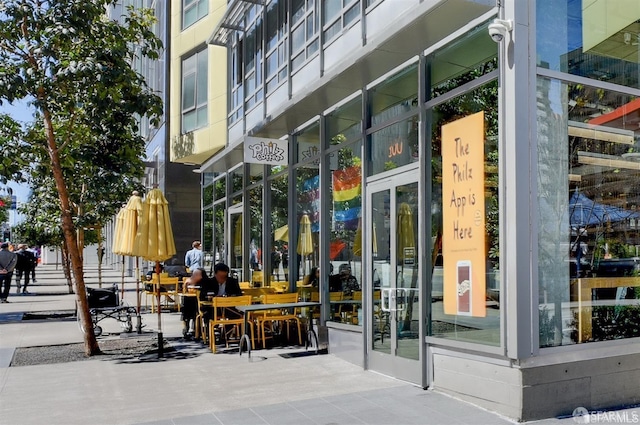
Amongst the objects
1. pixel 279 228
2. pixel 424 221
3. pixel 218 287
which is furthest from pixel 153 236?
pixel 424 221

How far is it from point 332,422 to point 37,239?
3115 cm

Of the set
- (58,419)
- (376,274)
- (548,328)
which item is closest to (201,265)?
(376,274)

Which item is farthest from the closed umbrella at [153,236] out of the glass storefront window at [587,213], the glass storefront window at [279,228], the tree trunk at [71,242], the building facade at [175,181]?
the building facade at [175,181]

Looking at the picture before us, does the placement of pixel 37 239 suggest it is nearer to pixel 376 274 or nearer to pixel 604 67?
pixel 376 274

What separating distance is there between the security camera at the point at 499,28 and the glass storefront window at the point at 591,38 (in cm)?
40

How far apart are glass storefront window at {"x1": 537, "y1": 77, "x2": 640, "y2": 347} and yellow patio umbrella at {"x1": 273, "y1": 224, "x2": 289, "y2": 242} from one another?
6.53 meters

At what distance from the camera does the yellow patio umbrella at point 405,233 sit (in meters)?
8.02

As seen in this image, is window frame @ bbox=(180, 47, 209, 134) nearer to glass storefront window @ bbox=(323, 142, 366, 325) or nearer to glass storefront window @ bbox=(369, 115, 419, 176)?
glass storefront window @ bbox=(323, 142, 366, 325)

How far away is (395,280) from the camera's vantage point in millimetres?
8320

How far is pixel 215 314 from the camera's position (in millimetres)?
10695

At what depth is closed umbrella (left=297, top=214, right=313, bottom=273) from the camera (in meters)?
11.4

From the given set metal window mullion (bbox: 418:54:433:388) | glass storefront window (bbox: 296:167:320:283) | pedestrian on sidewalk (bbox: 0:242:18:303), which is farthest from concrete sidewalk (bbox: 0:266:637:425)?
pedestrian on sidewalk (bbox: 0:242:18:303)

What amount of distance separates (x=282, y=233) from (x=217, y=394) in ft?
18.2

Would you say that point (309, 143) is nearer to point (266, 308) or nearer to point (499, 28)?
point (266, 308)
